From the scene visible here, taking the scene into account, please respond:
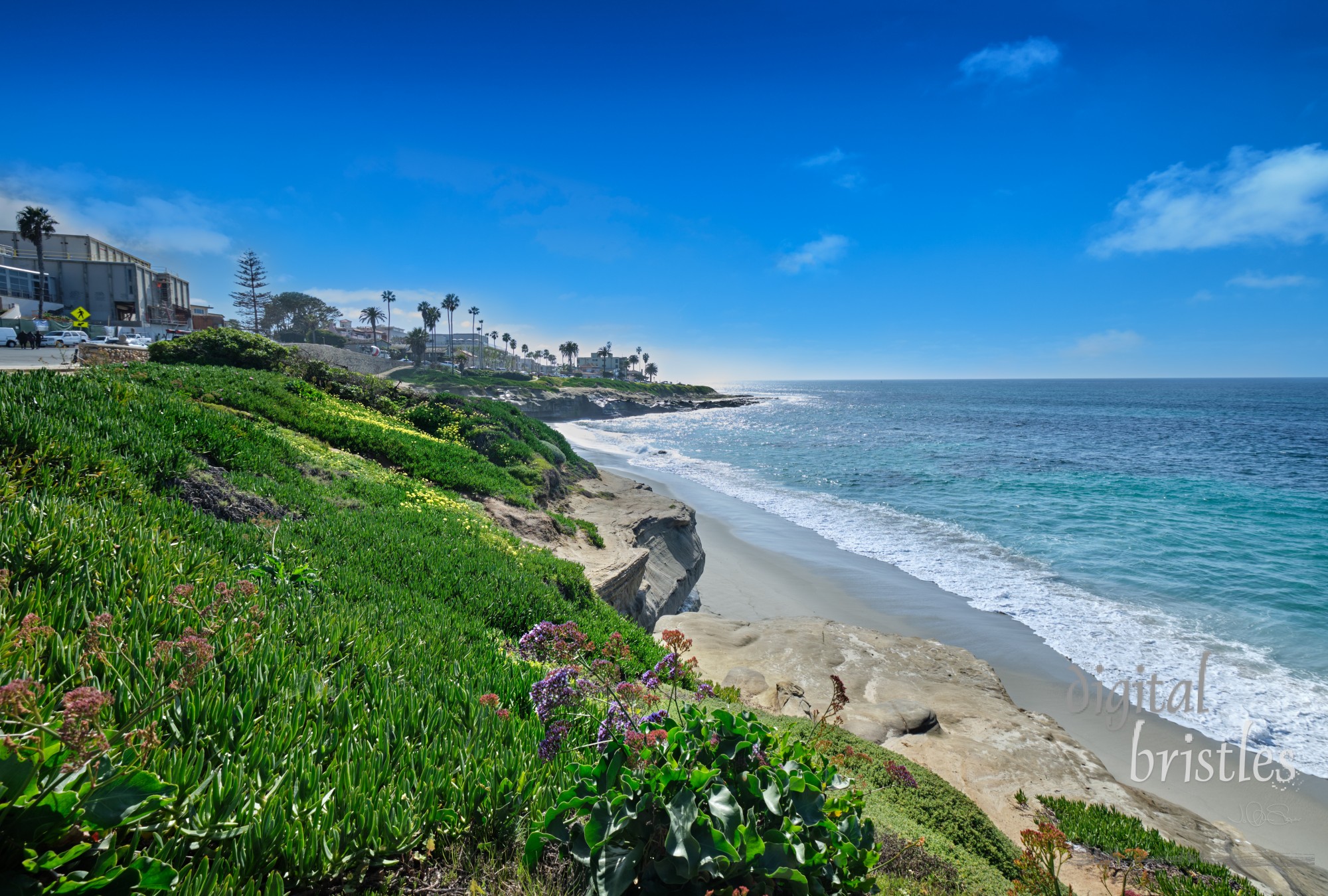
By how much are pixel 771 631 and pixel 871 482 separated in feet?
76.5

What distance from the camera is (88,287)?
60.8 meters

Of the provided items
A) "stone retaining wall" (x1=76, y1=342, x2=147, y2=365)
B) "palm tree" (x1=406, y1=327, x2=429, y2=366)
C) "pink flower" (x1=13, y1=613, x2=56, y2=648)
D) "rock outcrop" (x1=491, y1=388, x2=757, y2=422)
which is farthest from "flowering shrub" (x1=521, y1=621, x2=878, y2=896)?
"palm tree" (x1=406, y1=327, x2=429, y2=366)

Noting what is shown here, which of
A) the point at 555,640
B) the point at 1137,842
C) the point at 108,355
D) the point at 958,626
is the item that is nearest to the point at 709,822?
the point at 555,640

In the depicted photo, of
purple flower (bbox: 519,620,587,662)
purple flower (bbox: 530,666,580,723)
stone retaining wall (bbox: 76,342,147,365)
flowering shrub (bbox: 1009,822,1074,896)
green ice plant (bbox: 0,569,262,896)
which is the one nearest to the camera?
green ice plant (bbox: 0,569,262,896)

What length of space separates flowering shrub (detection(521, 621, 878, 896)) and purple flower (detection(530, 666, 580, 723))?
0.44 m

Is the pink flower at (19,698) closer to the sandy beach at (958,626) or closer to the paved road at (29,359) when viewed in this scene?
the sandy beach at (958,626)

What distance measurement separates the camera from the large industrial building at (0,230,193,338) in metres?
56.1

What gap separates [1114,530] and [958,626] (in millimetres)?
13132

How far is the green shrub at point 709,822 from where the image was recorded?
2.24 metres

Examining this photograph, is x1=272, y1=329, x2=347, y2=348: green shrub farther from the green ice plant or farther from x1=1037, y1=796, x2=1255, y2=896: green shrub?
x1=1037, y1=796, x2=1255, y2=896: green shrub

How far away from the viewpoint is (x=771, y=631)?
1134 cm

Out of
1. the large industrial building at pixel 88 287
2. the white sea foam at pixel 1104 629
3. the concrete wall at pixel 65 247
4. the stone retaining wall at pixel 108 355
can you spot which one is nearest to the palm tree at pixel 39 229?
the large industrial building at pixel 88 287

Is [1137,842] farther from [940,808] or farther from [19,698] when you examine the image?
[19,698]

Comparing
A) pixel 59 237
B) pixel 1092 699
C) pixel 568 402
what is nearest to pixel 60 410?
pixel 1092 699
